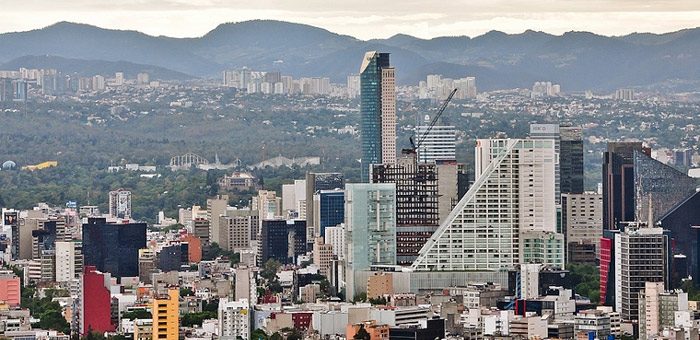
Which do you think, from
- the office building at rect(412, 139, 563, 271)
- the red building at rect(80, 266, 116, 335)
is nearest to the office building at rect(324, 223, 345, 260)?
the office building at rect(412, 139, 563, 271)

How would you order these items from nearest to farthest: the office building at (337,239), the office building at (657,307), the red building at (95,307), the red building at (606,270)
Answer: the office building at (657,307) < the red building at (95,307) < the red building at (606,270) < the office building at (337,239)

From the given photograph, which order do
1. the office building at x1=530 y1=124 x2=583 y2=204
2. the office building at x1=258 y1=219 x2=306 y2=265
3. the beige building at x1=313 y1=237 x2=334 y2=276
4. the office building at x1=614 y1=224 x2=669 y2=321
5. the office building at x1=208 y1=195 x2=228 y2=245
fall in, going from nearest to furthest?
the office building at x1=614 y1=224 x2=669 y2=321
the beige building at x1=313 y1=237 x2=334 y2=276
the office building at x1=530 y1=124 x2=583 y2=204
the office building at x1=258 y1=219 x2=306 y2=265
the office building at x1=208 y1=195 x2=228 y2=245

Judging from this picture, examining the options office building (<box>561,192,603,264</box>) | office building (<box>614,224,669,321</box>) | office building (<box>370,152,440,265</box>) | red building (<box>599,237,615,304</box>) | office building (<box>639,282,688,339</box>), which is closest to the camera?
office building (<box>639,282,688,339</box>)

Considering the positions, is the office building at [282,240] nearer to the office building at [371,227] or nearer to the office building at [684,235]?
the office building at [371,227]

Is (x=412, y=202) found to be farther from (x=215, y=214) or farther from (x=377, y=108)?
(x=377, y=108)

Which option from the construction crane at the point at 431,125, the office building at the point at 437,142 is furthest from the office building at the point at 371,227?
the construction crane at the point at 431,125

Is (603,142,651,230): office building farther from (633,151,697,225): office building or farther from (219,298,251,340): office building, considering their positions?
(219,298,251,340): office building
